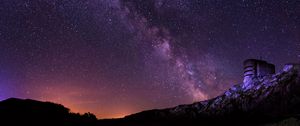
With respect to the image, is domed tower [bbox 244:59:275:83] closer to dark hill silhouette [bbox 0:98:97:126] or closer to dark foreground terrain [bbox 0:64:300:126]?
dark foreground terrain [bbox 0:64:300:126]

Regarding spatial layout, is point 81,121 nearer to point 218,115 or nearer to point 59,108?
point 59,108

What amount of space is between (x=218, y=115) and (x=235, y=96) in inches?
97.4

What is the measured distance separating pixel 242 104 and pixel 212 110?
5.54ft

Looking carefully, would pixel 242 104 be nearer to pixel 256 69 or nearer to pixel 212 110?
pixel 212 110

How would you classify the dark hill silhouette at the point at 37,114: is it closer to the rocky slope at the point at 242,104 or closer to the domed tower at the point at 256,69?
the rocky slope at the point at 242,104

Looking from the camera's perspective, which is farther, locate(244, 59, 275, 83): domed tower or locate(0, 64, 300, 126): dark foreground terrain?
Answer: locate(244, 59, 275, 83): domed tower

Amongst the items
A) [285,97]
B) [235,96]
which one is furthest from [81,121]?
[285,97]

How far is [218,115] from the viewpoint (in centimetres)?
1512

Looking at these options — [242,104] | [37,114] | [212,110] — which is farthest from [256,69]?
[37,114]

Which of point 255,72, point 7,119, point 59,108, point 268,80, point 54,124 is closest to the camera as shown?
point 7,119

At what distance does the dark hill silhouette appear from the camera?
40.6 ft

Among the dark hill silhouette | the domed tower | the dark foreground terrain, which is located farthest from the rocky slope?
the dark hill silhouette

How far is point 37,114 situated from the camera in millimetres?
13117

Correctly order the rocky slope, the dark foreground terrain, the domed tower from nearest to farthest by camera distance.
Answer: the dark foreground terrain → the rocky slope → the domed tower
